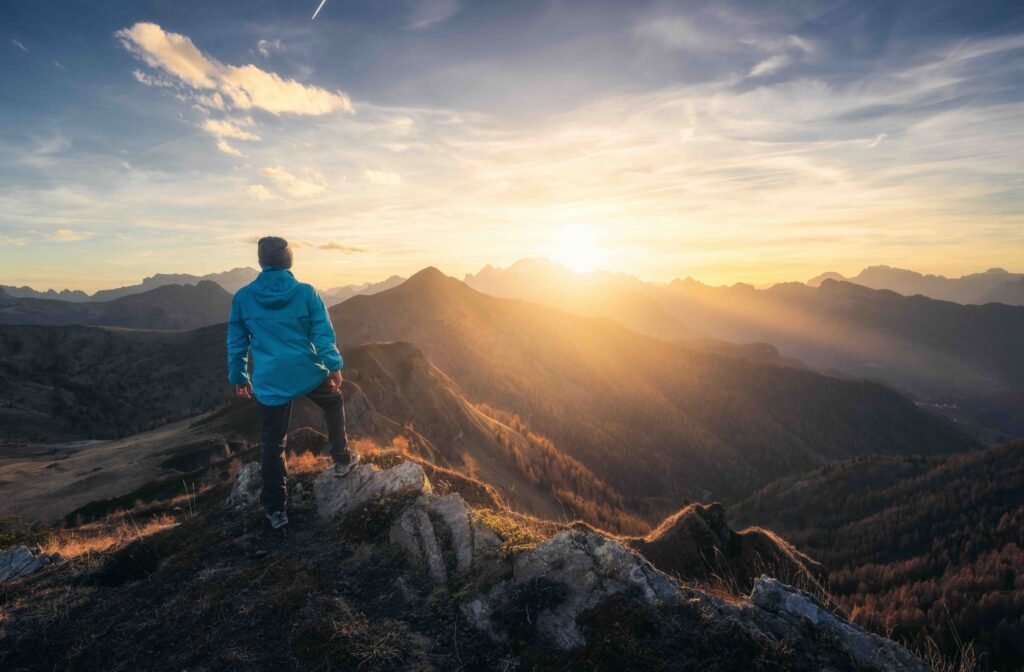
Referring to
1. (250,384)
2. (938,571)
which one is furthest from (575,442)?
(250,384)

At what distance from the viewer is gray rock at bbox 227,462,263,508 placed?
795 cm

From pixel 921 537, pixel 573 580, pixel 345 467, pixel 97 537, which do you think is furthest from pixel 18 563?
pixel 921 537

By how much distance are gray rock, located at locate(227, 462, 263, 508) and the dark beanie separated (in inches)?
171

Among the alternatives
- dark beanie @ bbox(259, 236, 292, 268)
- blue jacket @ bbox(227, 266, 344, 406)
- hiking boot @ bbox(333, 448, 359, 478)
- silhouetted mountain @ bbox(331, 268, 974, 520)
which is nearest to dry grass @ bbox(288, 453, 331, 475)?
hiking boot @ bbox(333, 448, 359, 478)

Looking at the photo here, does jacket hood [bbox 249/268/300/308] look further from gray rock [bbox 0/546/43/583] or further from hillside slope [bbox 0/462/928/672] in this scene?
gray rock [bbox 0/546/43/583]

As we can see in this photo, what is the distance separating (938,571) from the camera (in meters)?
33.6

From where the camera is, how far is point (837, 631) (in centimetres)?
459

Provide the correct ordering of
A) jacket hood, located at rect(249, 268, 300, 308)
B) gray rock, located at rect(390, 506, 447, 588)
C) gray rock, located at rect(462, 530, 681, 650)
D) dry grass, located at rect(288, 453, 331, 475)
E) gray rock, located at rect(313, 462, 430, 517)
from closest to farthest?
gray rock, located at rect(462, 530, 681, 650), gray rock, located at rect(390, 506, 447, 588), jacket hood, located at rect(249, 268, 300, 308), gray rock, located at rect(313, 462, 430, 517), dry grass, located at rect(288, 453, 331, 475)

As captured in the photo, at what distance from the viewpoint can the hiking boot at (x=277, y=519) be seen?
22.5 feet

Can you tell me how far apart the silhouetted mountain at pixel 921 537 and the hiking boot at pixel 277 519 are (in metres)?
13.1

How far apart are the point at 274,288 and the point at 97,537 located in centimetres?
869

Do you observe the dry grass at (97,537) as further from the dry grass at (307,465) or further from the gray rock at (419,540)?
the gray rock at (419,540)

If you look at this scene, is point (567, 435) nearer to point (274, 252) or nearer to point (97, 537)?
point (97, 537)

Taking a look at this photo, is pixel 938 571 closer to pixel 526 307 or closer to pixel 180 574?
pixel 180 574
